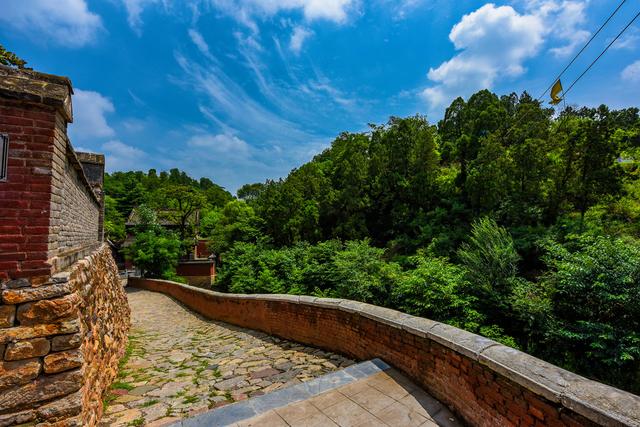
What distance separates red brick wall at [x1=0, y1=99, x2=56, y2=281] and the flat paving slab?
192 centimetres

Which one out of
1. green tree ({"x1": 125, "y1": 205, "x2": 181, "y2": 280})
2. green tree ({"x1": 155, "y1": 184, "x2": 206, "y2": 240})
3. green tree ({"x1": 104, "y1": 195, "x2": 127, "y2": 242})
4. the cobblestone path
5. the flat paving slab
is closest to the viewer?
the flat paving slab

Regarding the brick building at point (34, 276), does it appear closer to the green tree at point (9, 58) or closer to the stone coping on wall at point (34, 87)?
the stone coping on wall at point (34, 87)

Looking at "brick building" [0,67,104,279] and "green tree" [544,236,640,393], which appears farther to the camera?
"green tree" [544,236,640,393]

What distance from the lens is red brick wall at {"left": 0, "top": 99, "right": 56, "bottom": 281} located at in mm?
2330

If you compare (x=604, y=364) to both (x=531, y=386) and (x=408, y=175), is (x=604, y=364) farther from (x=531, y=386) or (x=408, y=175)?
(x=408, y=175)

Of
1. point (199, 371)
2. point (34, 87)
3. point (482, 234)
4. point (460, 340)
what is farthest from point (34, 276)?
point (482, 234)

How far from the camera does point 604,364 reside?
3883 millimetres

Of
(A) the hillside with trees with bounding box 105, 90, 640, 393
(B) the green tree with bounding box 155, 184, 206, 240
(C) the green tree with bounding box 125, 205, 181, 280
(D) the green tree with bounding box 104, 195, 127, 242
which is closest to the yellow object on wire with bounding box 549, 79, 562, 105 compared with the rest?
(A) the hillside with trees with bounding box 105, 90, 640, 393

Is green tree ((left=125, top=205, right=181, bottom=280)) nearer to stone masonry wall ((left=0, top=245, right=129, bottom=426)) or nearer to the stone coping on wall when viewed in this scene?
stone masonry wall ((left=0, top=245, right=129, bottom=426))

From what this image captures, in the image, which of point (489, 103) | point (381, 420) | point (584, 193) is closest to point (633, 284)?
point (381, 420)

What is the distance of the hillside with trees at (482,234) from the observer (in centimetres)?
441

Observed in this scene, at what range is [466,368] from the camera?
2885mm

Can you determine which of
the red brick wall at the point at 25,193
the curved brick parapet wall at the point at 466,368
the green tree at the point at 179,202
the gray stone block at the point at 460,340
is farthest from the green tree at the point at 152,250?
the gray stone block at the point at 460,340

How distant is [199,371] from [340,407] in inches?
113
